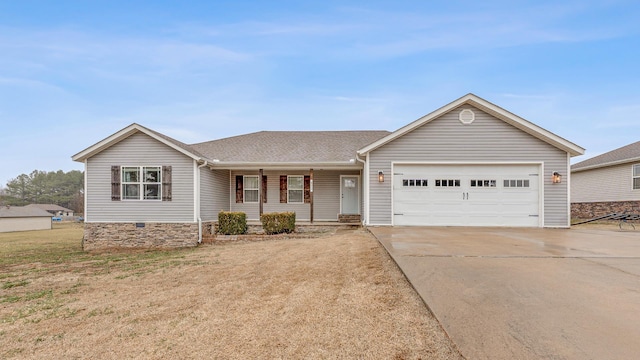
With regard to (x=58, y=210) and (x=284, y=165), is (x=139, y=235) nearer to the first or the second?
(x=284, y=165)

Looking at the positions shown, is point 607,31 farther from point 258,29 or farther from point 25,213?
point 25,213

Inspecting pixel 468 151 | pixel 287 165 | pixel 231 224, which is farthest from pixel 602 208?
pixel 231 224

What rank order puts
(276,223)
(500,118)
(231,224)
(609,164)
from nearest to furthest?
(500,118)
(276,223)
(231,224)
(609,164)

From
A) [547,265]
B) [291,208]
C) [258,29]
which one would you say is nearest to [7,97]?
[258,29]

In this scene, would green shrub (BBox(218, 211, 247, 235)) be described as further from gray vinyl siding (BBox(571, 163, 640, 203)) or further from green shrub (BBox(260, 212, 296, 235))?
→ gray vinyl siding (BBox(571, 163, 640, 203))

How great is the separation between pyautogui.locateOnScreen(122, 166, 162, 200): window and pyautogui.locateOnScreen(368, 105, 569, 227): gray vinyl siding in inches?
326

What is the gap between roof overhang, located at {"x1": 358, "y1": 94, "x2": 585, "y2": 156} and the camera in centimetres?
1157

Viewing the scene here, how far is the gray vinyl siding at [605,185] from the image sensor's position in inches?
671

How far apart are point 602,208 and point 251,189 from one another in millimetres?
18848

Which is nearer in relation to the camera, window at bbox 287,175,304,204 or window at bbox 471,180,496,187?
window at bbox 471,180,496,187

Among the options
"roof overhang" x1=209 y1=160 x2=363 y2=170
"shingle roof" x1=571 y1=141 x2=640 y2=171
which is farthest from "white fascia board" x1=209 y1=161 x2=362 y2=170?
"shingle roof" x1=571 y1=141 x2=640 y2=171

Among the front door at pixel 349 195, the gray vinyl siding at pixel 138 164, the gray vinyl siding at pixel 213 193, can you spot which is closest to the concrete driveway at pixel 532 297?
the front door at pixel 349 195

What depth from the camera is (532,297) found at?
3.89 m

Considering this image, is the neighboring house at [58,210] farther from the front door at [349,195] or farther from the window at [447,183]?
the window at [447,183]
